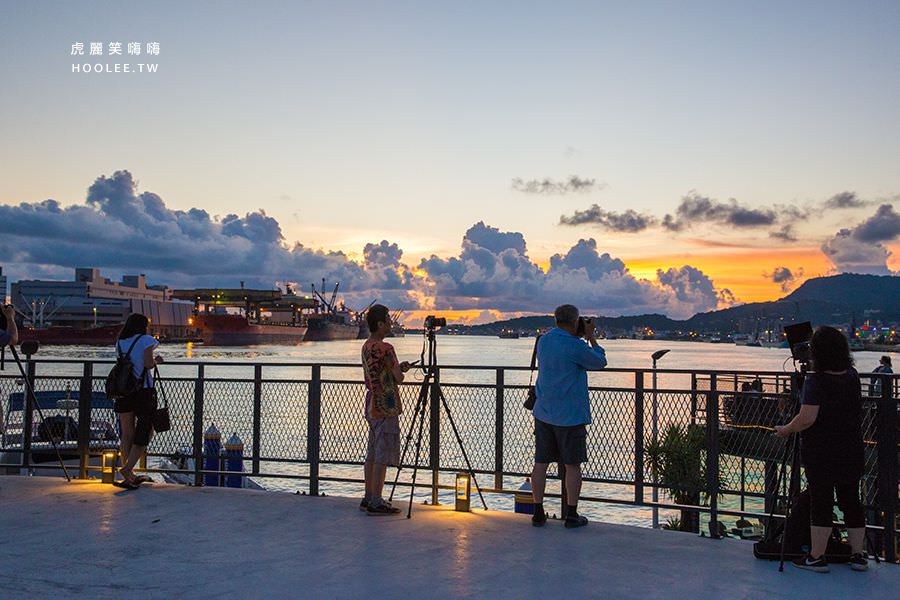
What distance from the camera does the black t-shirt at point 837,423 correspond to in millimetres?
5117

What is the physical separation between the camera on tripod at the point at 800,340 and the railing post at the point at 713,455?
89cm

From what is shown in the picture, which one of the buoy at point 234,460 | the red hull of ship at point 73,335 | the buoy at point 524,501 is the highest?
the buoy at point 524,501

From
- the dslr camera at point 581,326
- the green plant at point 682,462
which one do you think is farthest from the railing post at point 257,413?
the green plant at point 682,462

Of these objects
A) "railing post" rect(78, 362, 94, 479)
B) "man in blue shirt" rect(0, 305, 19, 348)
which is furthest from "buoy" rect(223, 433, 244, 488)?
"man in blue shirt" rect(0, 305, 19, 348)

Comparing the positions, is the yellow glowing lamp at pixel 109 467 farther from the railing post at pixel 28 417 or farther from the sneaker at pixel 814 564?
the sneaker at pixel 814 564

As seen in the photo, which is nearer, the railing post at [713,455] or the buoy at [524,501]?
the railing post at [713,455]

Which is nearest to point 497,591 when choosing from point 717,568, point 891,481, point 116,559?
point 717,568

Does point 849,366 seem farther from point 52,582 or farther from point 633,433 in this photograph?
point 52,582

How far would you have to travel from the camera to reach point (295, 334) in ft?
573

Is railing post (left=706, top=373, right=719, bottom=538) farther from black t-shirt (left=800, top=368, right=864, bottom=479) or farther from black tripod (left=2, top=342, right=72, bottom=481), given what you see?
black tripod (left=2, top=342, right=72, bottom=481)

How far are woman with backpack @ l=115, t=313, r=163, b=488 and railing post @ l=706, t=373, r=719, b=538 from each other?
A: 5.26 m

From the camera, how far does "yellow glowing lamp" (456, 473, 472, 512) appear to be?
7.23 m

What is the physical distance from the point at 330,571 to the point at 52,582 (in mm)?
1739

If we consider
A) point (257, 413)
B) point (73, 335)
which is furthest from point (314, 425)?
point (73, 335)
